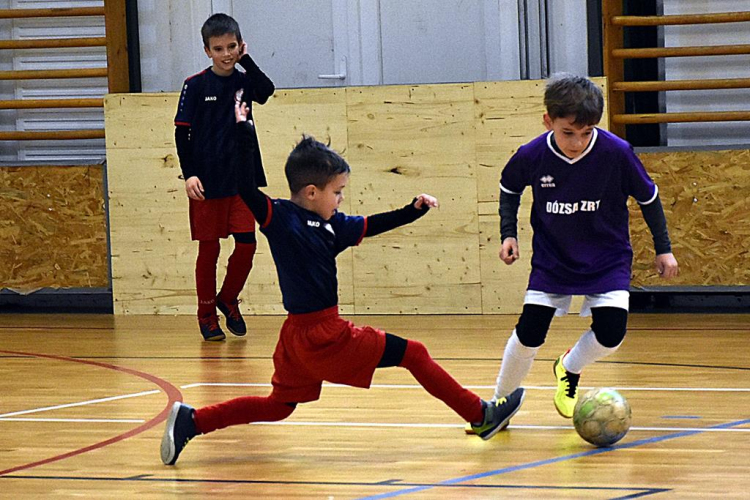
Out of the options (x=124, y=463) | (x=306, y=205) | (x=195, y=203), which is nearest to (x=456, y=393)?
(x=306, y=205)

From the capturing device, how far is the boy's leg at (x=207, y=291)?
6355mm

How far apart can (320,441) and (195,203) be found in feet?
9.22

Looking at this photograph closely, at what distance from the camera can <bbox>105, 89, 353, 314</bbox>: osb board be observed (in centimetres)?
→ 749

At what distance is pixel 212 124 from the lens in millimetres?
6293

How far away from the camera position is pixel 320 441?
3787mm

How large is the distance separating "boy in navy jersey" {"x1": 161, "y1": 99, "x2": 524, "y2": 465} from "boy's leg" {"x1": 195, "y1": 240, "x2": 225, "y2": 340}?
2.87 meters

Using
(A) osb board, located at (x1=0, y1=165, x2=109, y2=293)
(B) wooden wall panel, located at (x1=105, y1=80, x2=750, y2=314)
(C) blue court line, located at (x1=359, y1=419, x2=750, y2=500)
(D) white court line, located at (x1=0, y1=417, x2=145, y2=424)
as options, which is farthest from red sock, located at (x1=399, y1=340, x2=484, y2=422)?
(A) osb board, located at (x1=0, y1=165, x2=109, y2=293)

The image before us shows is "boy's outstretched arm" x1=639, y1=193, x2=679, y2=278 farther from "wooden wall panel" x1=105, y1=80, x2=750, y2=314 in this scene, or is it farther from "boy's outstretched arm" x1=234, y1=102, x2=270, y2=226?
"wooden wall panel" x1=105, y1=80, x2=750, y2=314

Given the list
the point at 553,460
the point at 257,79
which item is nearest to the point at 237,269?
the point at 257,79

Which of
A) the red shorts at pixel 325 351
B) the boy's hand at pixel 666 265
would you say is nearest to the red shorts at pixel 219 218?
the red shorts at pixel 325 351

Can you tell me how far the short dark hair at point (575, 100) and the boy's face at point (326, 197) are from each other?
0.66 meters

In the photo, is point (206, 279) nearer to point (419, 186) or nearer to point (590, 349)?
point (419, 186)

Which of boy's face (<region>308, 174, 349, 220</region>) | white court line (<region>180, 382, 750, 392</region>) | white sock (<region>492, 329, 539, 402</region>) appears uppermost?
boy's face (<region>308, 174, 349, 220</region>)

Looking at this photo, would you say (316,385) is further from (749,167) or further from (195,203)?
(749,167)
